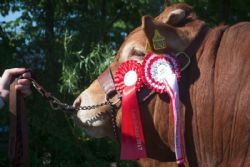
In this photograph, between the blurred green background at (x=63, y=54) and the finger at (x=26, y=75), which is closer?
the finger at (x=26, y=75)

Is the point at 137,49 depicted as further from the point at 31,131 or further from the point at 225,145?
the point at 31,131

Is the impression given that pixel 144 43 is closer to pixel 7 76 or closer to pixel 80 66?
pixel 7 76

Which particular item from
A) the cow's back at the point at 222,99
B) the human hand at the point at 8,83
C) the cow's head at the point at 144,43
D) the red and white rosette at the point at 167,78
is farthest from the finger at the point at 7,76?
the cow's back at the point at 222,99

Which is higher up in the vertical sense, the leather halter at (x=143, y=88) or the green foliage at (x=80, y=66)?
the green foliage at (x=80, y=66)

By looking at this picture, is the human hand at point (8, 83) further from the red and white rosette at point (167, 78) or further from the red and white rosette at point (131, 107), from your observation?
A: the red and white rosette at point (167, 78)

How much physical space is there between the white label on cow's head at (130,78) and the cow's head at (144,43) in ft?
0.27

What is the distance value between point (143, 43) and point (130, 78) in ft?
0.71

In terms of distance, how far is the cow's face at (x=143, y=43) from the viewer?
105 inches

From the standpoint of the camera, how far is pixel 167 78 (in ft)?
9.23

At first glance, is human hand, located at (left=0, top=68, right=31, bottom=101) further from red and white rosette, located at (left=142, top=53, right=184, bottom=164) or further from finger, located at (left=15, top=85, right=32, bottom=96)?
red and white rosette, located at (left=142, top=53, right=184, bottom=164)

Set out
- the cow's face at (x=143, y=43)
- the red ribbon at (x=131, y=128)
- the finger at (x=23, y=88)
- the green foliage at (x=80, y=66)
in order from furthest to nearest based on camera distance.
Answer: the green foliage at (x=80, y=66) → the finger at (x=23, y=88) → the red ribbon at (x=131, y=128) → the cow's face at (x=143, y=43)

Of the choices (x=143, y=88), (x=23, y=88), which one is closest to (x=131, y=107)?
(x=143, y=88)

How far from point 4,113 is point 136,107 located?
4.12 m

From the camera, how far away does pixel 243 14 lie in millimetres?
9102
